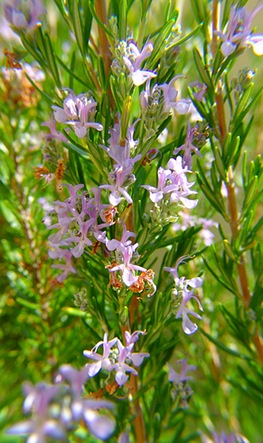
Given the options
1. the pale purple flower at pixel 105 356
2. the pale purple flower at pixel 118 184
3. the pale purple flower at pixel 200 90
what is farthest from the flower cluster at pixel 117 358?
the pale purple flower at pixel 200 90

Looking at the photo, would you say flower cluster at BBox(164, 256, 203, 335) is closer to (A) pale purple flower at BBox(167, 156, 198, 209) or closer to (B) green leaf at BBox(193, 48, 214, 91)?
(A) pale purple flower at BBox(167, 156, 198, 209)

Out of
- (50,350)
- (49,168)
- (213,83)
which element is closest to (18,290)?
(50,350)

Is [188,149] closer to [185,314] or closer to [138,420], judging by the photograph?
[185,314]

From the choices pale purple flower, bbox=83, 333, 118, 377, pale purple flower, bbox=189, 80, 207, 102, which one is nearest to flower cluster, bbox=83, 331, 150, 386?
pale purple flower, bbox=83, 333, 118, 377

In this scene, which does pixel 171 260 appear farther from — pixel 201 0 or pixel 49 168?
pixel 201 0

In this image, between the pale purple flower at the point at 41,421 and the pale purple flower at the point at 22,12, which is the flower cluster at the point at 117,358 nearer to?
the pale purple flower at the point at 41,421

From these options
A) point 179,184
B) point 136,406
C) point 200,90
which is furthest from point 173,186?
point 136,406
